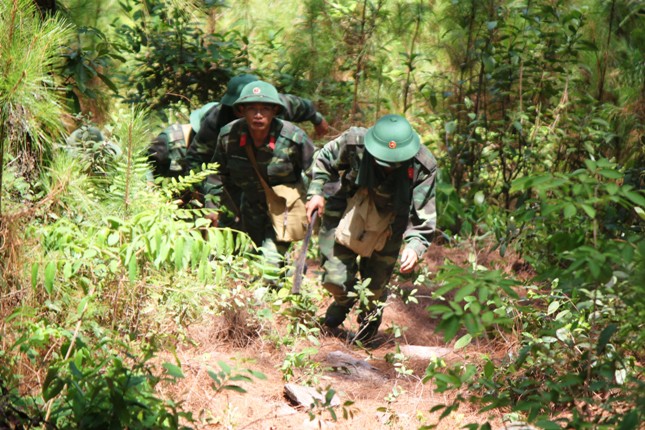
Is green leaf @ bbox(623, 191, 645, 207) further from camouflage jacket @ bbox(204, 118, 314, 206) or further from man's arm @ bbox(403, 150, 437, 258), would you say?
camouflage jacket @ bbox(204, 118, 314, 206)

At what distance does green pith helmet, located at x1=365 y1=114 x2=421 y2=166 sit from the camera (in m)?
5.53

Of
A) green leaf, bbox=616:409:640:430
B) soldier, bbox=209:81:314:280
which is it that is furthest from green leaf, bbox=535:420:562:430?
soldier, bbox=209:81:314:280

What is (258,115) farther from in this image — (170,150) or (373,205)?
(373,205)

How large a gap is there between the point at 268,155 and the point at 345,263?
1.08 m

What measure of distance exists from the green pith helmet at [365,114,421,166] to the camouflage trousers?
0.60 metres

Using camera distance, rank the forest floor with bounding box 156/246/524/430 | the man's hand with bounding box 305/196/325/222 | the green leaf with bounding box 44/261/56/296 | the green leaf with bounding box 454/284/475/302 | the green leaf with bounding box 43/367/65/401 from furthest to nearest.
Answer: the man's hand with bounding box 305/196/325/222 < the forest floor with bounding box 156/246/524/430 < the green leaf with bounding box 44/261/56/296 < the green leaf with bounding box 43/367/65/401 < the green leaf with bounding box 454/284/475/302

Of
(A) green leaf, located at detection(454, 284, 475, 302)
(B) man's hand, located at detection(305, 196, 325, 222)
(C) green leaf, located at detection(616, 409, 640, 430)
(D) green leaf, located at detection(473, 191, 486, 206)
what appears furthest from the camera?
(D) green leaf, located at detection(473, 191, 486, 206)

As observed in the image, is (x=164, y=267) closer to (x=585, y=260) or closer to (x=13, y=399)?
(x=13, y=399)

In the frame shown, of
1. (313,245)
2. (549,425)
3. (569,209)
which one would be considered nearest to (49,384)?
(549,425)

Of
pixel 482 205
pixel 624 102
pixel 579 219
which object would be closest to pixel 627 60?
pixel 624 102

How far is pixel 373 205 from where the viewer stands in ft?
19.2

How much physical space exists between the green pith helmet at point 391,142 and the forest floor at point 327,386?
0.97m

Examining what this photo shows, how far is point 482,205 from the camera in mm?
8609

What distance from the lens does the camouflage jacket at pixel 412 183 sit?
18.9ft
